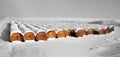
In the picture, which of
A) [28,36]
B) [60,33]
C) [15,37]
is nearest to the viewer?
[15,37]

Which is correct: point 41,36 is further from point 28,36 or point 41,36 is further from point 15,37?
point 15,37

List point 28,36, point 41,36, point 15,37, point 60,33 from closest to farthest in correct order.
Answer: point 15,37 → point 28,36 → point 41,36 → point 60,33

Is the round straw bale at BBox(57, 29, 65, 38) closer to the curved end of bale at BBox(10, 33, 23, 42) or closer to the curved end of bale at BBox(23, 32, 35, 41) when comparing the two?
the curved end of bale at BBox(23, 32, 35, 41)

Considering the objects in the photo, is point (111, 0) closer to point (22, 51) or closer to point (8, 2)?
point (8, 2)

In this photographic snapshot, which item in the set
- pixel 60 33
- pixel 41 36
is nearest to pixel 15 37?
pixel 41 36

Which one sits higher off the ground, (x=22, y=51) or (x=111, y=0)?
(x=111, y=0)

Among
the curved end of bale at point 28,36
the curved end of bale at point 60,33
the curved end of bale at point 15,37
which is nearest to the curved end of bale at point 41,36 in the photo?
the curved end of bale at point 28,36

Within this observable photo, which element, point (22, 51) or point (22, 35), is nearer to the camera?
point (22, 51)

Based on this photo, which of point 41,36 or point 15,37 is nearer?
point 15,37

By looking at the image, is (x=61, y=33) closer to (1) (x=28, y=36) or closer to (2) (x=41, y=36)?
(2) (x=41, y=36)

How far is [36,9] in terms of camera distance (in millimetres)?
93875

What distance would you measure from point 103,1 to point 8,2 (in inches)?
1794

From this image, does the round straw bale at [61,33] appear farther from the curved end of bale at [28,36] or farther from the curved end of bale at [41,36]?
the curved end of bale at [28,36]

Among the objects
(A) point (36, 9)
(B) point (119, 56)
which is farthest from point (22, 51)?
(A) point (36, 9)
